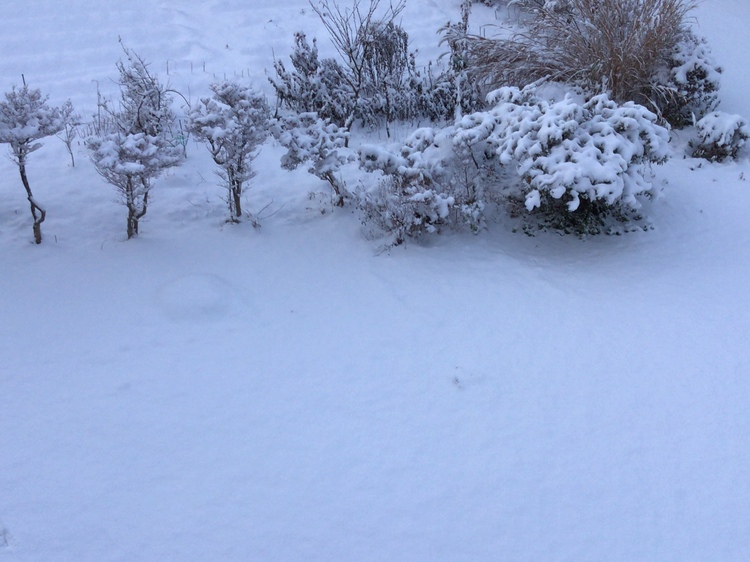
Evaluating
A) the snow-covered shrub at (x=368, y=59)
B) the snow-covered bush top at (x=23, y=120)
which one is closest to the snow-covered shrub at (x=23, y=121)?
the snow-covered bush top at (x=23, y=120)

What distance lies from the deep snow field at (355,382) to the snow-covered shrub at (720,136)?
0.28 metres

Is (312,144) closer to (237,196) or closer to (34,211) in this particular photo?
(237,196)

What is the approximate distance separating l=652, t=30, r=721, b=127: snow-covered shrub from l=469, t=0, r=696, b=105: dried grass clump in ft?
0.42

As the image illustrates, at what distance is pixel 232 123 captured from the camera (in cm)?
488

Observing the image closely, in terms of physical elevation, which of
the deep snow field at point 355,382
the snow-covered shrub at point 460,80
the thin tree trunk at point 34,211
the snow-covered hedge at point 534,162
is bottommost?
the deep snow field at point 355,382

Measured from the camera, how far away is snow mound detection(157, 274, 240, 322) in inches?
170

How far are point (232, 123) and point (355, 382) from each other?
102 inches

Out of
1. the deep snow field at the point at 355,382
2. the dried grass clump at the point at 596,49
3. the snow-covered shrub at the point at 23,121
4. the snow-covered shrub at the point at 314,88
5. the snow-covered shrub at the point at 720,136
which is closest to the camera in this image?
the deep snow field at the point at 355,382

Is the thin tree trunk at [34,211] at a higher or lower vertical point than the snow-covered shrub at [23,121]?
lower

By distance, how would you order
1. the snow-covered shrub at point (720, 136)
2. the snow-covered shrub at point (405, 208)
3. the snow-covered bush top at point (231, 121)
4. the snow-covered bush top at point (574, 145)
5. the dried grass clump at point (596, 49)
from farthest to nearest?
the dried grass clump at point (596, 49) → the snow-covered shrub at point (720, 136) → the snow-covered shrub at point (405, 208) → the snow-covered bush top at point (231, 121) → the snow-covered bush top at point (574, 145)

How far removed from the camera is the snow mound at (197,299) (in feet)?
14.1

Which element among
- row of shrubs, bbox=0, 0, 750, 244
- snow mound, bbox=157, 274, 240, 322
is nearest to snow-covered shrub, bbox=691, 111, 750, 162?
row of shrubs, bbox=0, 0, 750, 244

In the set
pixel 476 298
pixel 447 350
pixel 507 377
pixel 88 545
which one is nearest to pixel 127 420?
pixel 88 545

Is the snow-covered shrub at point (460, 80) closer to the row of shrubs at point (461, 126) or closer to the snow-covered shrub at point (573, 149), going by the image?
the row of shrubs at point (461, 126)
